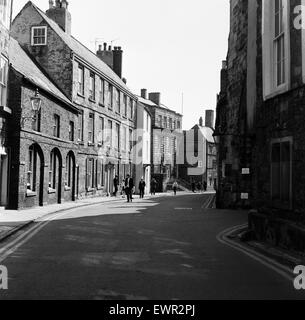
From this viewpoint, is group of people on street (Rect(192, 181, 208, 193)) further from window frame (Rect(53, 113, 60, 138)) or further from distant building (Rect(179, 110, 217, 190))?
window frame (Rect(53, 113, 60, 138))

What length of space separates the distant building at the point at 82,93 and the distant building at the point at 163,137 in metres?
18.9

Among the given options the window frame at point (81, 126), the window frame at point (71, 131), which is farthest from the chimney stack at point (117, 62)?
the window frame at point (71, 131)

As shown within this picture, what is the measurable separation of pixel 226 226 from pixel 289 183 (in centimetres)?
501

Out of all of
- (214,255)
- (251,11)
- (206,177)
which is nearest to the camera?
(214,255)

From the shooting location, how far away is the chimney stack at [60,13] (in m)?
35.0

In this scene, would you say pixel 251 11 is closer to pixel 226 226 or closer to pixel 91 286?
pixel 226 226

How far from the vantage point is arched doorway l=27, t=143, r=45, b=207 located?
22.8 m

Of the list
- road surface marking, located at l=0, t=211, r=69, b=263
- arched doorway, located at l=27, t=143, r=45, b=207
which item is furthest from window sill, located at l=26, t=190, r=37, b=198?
road surface marking, located at l=0, t=211, r=69, b=263

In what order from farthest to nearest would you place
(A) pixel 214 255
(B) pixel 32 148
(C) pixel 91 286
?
(B) pixel 32 148 < (A) pixel 214 255 < (C) pixel 91 286

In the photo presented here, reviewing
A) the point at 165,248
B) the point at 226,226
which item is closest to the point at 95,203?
the point at 226,226

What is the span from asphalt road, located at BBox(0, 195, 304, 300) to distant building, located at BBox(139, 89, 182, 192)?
1885 inches

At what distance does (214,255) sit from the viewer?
9617mm

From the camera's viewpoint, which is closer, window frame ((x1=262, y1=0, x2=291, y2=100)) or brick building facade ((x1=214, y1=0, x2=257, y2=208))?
window frame ((x1=262, y1=0, x2=291, y2=100))

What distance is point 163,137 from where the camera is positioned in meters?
65.8
